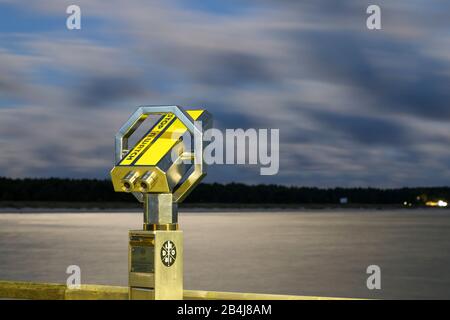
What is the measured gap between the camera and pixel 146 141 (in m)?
4.62

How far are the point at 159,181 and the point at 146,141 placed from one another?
26cm

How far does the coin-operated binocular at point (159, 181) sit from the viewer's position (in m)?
4.54

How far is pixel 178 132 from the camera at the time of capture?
4.60 meters

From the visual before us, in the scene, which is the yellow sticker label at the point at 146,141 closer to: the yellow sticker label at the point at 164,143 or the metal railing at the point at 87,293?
the yellow sticker label at the point at 164,143

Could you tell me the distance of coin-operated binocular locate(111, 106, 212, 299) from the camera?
454cm

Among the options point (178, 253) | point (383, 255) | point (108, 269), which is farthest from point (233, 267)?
point (178, 253)

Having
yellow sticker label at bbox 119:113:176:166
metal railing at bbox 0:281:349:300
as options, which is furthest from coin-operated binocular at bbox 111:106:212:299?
metal railing at bbox 0:281:349:300

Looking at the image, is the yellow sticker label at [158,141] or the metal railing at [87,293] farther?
the metal railing at [87,293]

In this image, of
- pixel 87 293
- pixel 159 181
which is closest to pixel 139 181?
pixel 159 181

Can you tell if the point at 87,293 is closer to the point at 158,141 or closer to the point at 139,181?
the point at 139,181

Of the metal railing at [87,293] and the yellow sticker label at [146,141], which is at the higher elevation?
the yellow sticker label at [146,141]

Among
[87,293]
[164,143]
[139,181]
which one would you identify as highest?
[164,143]

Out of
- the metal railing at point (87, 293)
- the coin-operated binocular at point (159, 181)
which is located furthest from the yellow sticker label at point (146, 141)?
the metal railing at point (87, 293)
